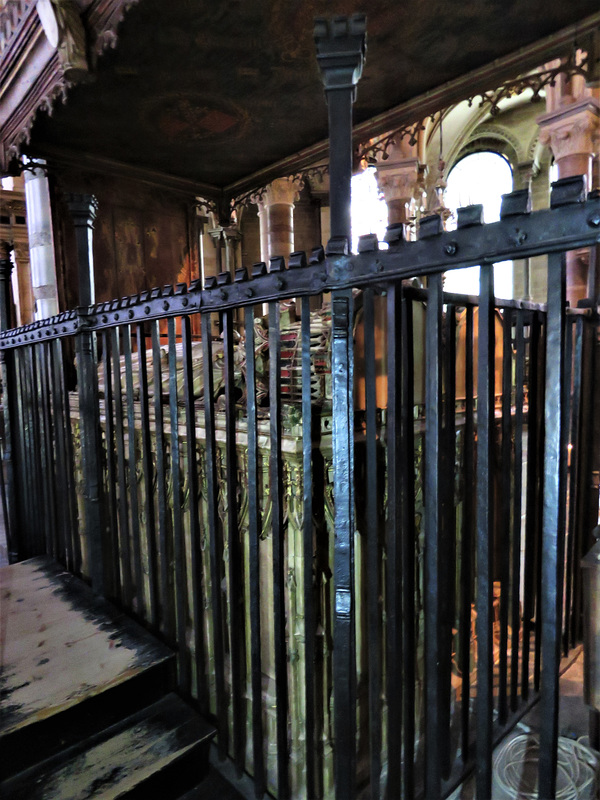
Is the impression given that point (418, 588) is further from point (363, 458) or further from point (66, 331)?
point (66, 331)

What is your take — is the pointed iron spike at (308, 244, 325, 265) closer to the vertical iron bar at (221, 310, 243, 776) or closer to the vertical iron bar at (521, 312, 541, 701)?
the vertical iron bar at (221, 310, 243, 776)

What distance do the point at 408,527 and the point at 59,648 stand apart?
71.2 inches

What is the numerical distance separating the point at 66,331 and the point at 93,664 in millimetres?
1579

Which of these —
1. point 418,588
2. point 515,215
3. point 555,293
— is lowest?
point 418,588

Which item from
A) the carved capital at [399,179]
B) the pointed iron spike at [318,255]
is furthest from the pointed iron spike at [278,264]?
the carved capital at [399,179]

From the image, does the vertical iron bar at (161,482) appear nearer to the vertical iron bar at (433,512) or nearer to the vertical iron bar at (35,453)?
the vertical iron bar at (433,512)

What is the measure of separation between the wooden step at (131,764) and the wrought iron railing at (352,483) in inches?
5.8

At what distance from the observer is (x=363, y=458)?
6.20 ft

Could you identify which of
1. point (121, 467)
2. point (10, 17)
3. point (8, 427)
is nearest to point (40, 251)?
point (8, 427)

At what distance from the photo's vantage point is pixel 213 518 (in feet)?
5.99

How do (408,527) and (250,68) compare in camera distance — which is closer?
(408,527)

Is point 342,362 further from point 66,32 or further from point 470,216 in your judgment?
point 66,32

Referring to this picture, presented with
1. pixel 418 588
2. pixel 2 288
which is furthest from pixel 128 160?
pixel 418 588

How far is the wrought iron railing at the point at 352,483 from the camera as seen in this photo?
1111mm
